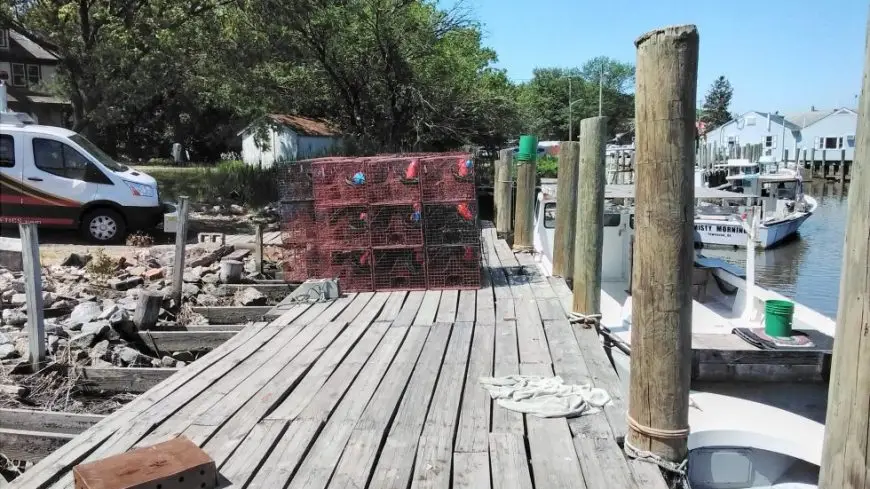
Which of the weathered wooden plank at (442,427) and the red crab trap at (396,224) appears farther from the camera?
the red crab trap at (396,224)

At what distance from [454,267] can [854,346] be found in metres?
6.16

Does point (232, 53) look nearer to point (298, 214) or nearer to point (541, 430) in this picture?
point (298, 214)

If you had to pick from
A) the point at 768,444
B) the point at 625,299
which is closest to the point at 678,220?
the point at 768,444

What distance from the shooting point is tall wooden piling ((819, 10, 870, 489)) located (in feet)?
6.77

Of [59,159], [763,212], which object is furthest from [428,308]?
[763,212]

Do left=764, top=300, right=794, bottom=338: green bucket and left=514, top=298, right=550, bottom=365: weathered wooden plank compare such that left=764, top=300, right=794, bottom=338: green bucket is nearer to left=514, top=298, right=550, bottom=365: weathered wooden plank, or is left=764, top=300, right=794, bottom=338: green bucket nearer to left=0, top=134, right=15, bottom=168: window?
left=514, top=298, right=550, bottom=365: weathered wooden plank

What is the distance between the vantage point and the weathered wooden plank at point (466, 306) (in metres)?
6.81

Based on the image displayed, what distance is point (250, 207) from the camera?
22625 millimetres

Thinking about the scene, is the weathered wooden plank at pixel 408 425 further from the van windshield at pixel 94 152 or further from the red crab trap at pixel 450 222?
the van windshield at pixel 94 152

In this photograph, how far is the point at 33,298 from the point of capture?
6336 millimetres

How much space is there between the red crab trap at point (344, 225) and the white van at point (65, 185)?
312 inches

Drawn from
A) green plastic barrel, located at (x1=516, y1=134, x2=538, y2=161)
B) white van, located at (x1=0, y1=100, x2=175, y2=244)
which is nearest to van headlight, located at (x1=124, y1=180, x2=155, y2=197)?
white van, located at (x1=0, y1=100, x2=175, y2=244)

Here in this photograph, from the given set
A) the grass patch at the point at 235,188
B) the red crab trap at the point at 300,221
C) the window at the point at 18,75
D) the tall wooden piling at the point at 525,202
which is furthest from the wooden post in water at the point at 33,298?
the window at the point at 18,75

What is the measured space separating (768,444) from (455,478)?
13.9 feet
